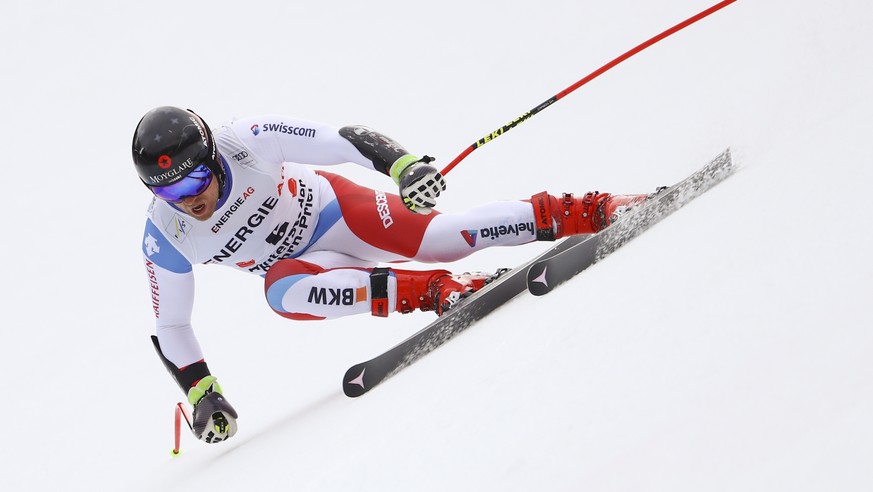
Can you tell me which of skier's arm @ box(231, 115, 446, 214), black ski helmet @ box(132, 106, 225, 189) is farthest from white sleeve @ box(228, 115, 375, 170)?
black ski helmet @ box(132, 106, 225, 189)

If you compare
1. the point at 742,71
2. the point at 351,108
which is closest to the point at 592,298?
the point at 742,71

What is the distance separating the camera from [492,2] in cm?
762

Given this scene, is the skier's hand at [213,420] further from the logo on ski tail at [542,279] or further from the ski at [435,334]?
the logo on ski tail at [542,279]

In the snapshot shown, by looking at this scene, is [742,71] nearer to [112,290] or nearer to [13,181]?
[112,290]

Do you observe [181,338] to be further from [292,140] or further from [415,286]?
[415,286]

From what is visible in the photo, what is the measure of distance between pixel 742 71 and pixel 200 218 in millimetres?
3627

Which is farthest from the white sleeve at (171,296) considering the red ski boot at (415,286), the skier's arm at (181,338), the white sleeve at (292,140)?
the red ski boot at (415,286)

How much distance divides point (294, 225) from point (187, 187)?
20.1 inches

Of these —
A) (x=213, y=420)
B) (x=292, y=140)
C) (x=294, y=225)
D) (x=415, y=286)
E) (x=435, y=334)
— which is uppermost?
(x=292, y=140)

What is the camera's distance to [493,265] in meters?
4.94

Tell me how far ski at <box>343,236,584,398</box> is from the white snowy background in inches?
4.0

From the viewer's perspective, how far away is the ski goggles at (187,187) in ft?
10.8

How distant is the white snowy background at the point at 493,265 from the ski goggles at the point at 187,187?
958 mm

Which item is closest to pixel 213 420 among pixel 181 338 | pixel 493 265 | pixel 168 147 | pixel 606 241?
pixel 181 338
